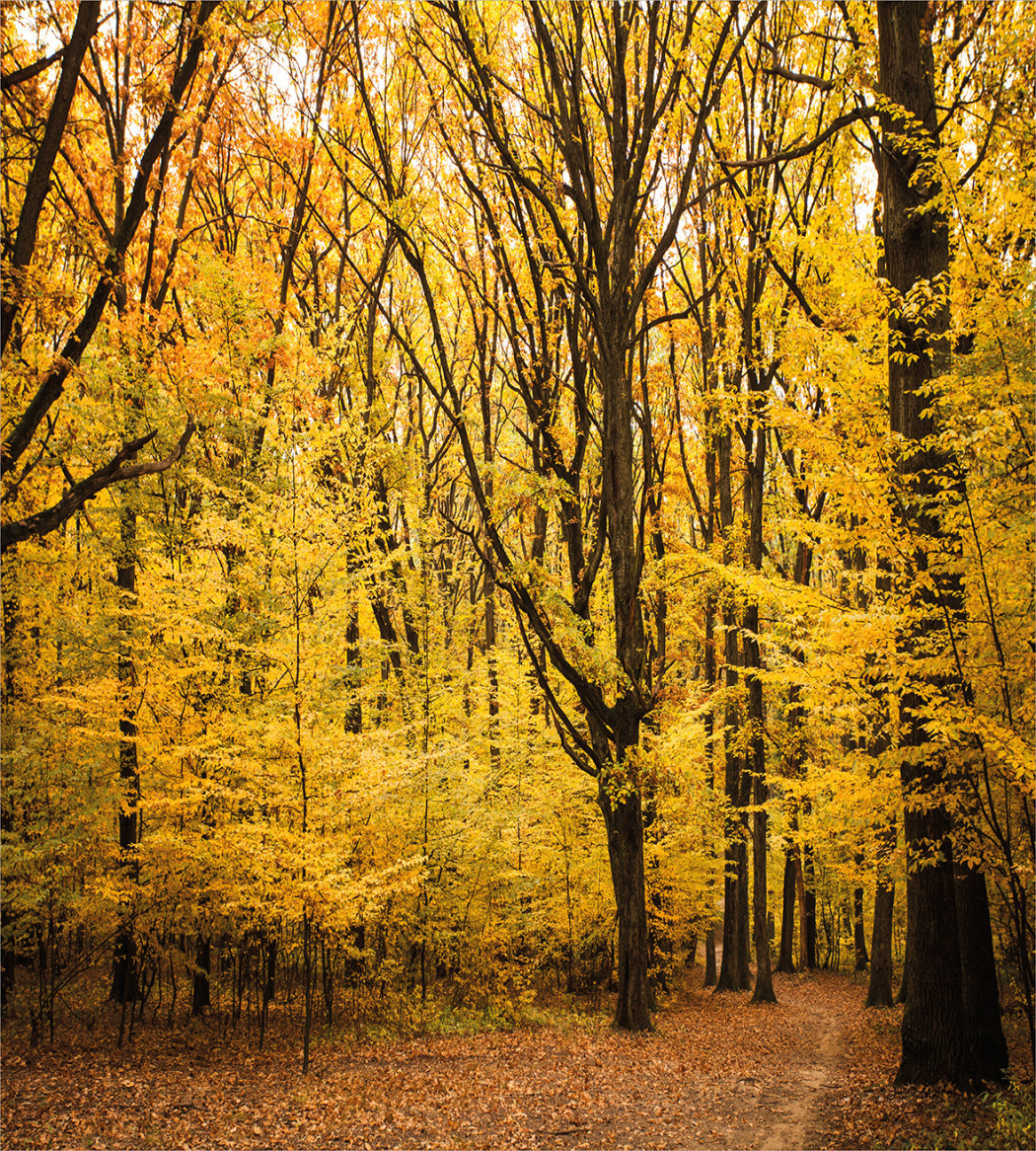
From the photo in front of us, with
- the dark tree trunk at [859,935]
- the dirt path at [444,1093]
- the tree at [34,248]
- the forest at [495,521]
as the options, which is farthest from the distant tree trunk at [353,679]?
the dark tree trunk at [859,935]

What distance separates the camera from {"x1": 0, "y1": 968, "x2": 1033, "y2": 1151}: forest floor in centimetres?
644

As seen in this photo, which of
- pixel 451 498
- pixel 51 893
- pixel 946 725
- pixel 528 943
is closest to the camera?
pixel 946 725

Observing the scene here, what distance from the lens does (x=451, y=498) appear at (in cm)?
2409

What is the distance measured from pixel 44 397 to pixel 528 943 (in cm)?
1205

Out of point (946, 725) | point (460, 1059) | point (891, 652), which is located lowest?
point (460, 1059)

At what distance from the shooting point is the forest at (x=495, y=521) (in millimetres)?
6133

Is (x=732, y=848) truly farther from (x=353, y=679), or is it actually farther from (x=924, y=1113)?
(x=924, y=1113)

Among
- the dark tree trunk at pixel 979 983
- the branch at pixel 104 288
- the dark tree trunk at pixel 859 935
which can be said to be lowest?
the dark tree trunk at pixel 859 935

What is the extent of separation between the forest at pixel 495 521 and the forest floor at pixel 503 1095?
50 cm

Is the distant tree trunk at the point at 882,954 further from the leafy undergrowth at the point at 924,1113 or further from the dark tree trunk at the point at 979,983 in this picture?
the dark tree trunk at the point at 979,983

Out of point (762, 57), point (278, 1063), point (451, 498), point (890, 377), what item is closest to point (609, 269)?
point (890, 377)

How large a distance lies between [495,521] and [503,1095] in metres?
6.95

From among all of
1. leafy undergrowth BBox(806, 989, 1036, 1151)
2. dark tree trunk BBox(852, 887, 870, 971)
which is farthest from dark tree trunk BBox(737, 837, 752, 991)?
dark tree trunk BBox(852, 887, 870, 971)

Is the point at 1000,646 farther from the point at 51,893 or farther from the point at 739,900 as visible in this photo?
the point at 739,900
